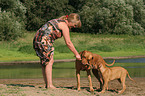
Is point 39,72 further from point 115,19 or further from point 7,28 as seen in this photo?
point 115,19

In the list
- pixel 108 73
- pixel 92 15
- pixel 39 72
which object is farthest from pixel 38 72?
pixel 92 15

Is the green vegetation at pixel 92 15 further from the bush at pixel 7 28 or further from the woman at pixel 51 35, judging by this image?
the woman at pixel 51 35

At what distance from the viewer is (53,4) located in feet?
203

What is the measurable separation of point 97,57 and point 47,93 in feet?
5.20

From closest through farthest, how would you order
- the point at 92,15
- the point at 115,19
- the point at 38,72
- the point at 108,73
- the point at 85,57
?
the point at 85,57
the point at 108,73
the point at 38,72
the point at 115,19
the point at 92,15

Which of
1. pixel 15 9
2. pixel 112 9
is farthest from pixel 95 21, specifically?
pixel 15 9

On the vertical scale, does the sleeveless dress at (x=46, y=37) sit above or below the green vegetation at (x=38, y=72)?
above

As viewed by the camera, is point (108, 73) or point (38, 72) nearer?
point (108, 73)

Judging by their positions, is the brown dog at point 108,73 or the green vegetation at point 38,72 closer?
the brown dog at point 108,73

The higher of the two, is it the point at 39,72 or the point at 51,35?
the point at 51,35

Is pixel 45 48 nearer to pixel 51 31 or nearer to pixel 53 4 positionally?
pixel 51 31

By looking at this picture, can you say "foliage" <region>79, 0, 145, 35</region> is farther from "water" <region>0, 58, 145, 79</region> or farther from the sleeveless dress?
the sleeveless dress

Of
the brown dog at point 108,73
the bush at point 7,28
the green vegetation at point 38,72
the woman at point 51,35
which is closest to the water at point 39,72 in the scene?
the green vegetation at point 38,72

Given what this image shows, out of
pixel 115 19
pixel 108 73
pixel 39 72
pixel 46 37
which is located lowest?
pixel 39 72
